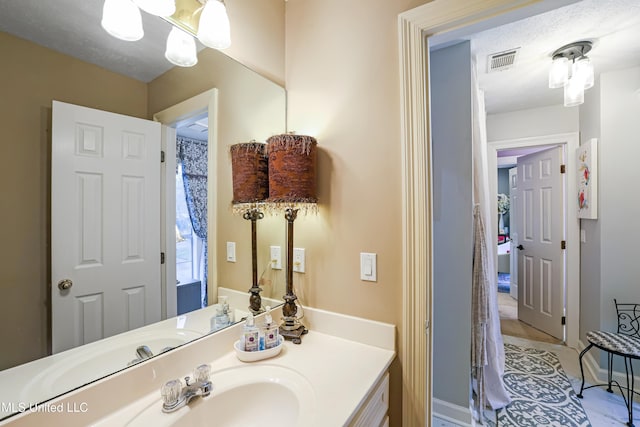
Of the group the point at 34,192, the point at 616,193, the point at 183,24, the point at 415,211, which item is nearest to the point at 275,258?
the point at 415,211

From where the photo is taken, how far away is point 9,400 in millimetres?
597

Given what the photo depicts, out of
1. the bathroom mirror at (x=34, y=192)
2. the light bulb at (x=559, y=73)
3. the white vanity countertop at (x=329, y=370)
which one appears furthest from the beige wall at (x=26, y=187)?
the light bulb at (x=559, y=73)

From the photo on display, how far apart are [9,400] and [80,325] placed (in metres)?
0.18

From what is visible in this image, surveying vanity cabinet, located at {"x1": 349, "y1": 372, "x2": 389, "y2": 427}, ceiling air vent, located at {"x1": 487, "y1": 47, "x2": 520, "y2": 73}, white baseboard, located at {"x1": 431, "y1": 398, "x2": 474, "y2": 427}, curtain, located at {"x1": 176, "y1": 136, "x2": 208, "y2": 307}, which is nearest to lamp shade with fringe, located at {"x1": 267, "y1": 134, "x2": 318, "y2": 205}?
curtain, located at {"x1": 176, "y1": 136, "x2": 208, "y2": 307}

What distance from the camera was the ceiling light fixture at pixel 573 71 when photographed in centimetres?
196

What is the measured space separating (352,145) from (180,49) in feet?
2.39

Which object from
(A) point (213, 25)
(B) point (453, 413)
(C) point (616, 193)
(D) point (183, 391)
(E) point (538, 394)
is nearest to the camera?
(D) point (183, 391)

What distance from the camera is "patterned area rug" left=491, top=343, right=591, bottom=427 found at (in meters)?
1.86

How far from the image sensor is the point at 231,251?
1215 mm

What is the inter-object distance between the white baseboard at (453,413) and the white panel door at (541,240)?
203 centimetres

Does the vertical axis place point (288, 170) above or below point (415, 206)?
above

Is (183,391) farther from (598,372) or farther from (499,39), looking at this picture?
(598,372)

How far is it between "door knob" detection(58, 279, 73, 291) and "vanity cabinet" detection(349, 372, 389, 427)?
0.83 metres

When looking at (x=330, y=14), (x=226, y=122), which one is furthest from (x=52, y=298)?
(x=330, y=14)
